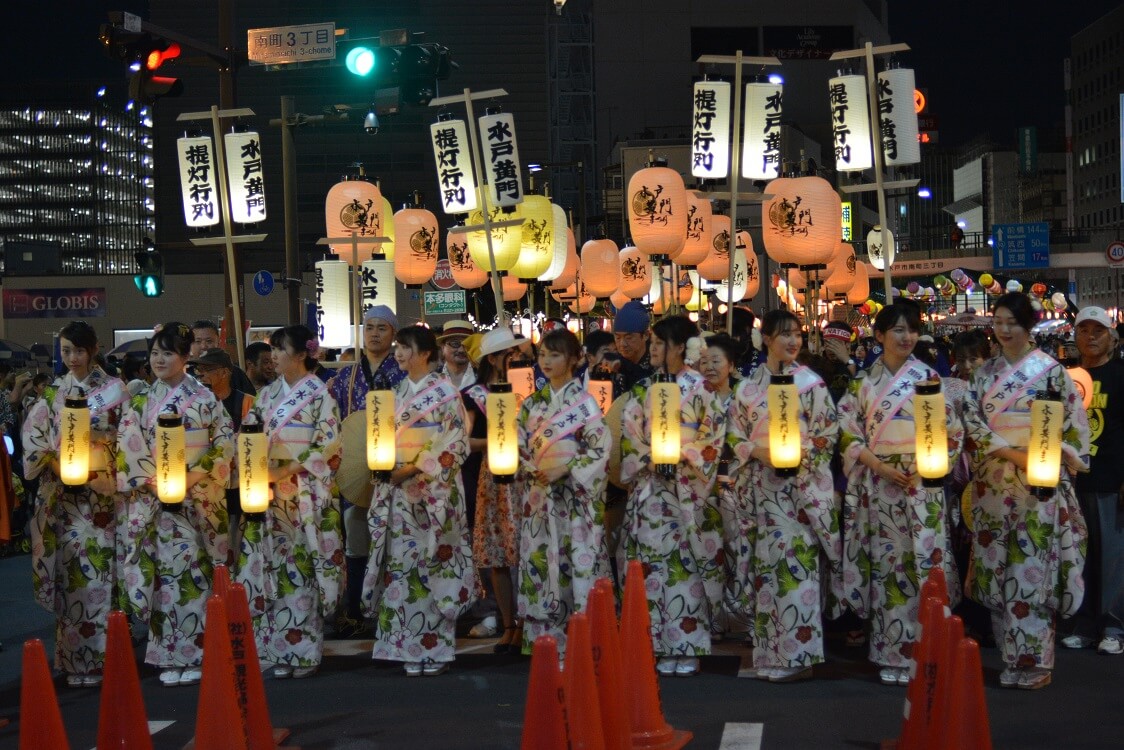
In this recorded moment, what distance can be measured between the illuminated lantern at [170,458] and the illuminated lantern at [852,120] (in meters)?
7.27

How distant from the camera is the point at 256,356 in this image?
960 cm

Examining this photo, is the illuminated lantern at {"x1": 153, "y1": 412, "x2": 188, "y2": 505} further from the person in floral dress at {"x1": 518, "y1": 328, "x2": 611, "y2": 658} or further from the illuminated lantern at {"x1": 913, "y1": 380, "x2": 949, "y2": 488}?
the illuminated lantern at {"x1": 913, "y1": 380, "x2": 949, "y2": 488}

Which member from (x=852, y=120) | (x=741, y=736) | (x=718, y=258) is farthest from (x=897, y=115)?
(x=718, y=258)

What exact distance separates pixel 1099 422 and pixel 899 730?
266 centimetres

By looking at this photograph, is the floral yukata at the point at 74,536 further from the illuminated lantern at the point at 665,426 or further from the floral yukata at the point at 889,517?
the floral yukata at the point at 889,517

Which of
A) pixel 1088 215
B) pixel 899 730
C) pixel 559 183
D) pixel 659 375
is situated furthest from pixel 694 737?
pixel 1088 215

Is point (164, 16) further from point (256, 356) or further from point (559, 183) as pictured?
point (256, 356)

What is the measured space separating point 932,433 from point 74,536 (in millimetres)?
4719

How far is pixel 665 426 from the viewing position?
686 cm

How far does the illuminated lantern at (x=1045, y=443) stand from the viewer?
21.1ft

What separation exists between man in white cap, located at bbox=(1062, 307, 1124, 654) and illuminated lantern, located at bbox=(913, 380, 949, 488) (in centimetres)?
142

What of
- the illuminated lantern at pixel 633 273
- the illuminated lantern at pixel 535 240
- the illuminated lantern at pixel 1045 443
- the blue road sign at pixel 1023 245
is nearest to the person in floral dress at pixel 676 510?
the illuminated lantern at pixel 1045 443

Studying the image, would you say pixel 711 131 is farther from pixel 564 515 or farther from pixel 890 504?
pixel 890 504

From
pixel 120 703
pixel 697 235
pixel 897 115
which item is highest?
pixel 897 115
